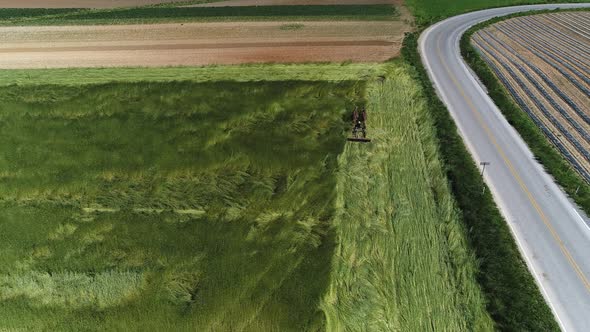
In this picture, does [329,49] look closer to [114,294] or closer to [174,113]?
[174,113]

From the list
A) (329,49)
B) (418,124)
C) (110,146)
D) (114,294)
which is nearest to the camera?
(114,294)

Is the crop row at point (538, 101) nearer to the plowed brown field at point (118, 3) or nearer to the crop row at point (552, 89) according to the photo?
the crop row at point (552, 89)

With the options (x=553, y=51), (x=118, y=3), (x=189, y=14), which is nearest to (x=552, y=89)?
(x=553, y=51)

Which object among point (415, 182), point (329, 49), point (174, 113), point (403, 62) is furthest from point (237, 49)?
point (415, 182)

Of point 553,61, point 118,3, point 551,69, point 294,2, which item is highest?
point 118,3

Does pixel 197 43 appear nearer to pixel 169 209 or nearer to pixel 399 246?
pixel 169 209

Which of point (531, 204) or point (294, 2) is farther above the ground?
point (294, 2)
